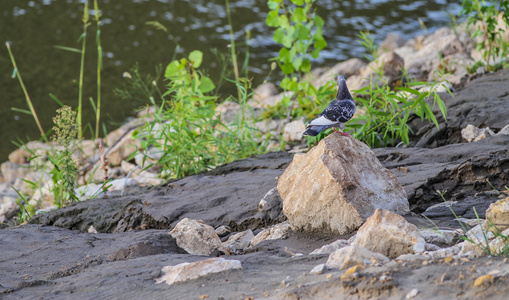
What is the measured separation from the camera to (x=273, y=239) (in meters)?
3.45

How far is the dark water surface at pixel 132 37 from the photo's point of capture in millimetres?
9508

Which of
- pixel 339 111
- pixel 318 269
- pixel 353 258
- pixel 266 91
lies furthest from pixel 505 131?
pixel 266 91

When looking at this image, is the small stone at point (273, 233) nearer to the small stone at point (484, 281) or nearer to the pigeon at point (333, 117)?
the pigeon at point (333, 117)

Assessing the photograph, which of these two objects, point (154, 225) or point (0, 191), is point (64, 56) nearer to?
point (0, 191)

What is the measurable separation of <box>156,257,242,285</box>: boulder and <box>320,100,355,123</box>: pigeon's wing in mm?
1124

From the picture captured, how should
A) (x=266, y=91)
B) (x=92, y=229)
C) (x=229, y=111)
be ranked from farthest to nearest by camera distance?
(x=266, y=91), (x=229, y=111), (x=92, y=229)

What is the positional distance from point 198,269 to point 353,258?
719 millimetres

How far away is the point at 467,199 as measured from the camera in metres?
3.58

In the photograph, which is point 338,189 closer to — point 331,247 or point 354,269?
point 331,247

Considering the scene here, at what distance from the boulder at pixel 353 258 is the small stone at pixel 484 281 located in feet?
1.59

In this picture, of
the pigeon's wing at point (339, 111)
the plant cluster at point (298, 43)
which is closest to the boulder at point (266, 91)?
the plant cluster at point (298, 43)

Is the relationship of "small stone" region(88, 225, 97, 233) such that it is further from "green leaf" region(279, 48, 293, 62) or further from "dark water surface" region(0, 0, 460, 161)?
"dark water surface" region(0, 0, 460, 161)

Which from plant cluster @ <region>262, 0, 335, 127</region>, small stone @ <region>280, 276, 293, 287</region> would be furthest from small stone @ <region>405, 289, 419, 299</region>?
plant cluster @ <region>262, 0, 335, 127</region>

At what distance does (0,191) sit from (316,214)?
205 inches
